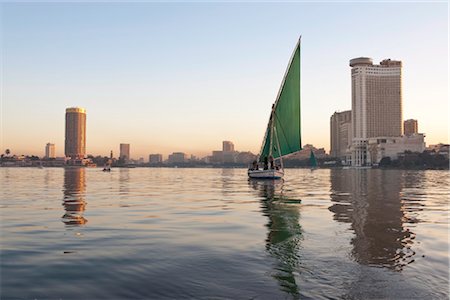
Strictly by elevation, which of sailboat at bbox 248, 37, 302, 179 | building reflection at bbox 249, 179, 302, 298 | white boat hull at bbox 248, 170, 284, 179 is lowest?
building reflection at bbox 249, 179, 302, 298

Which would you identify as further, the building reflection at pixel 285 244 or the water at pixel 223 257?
the building reflection at pixel 285 244

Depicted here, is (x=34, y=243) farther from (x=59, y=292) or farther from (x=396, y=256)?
(x=396, y=256)

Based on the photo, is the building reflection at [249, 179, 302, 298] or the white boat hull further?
the white boat hull

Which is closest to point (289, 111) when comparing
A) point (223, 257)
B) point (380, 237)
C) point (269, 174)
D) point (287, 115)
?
point (287, 115)

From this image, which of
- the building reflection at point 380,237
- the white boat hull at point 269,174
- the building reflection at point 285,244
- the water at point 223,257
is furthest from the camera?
the white boat hull at point 269,174

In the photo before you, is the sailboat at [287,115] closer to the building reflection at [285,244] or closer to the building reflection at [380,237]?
the building reflection at [380,237]

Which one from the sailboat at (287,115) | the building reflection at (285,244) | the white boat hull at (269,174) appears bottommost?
the building reflection at (285,244)

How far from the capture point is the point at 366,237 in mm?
14164

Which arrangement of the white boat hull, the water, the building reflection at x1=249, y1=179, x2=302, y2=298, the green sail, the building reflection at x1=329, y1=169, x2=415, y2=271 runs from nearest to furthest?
the water, the building reflection at x1=249, y1=179, x2=302, y2=298, the building reflection at x1=329, y1=169, x2=415, y2=271, the green sail, the white boat hull

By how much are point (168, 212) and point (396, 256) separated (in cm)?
1332

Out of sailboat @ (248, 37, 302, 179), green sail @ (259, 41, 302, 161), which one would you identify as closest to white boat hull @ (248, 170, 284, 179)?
sailboat @ (248, 37, 302, 179)

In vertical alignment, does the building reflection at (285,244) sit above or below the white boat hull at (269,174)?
below

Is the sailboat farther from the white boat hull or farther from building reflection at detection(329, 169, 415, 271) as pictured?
building reflection at detection(329, 169, 415, 271)

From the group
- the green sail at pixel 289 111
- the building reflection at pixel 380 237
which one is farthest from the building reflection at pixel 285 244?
the green sail at pixel 289 111
